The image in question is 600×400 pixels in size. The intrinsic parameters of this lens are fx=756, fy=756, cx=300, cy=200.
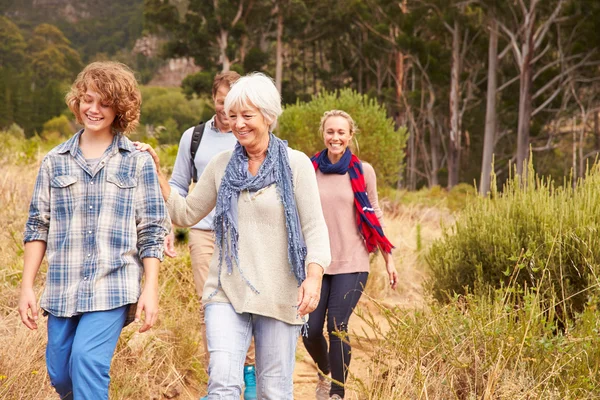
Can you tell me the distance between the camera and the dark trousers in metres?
4.36

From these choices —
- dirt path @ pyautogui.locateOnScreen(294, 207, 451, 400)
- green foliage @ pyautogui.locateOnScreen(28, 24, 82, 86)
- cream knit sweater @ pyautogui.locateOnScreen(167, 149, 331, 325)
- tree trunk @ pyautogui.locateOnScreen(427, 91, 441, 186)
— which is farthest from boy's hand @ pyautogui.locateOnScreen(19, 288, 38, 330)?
green foliage @ pyautogui.locateOnScreen(28, 24, 82, 86)

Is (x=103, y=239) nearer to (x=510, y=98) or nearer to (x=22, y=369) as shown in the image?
(x=22, y=369)

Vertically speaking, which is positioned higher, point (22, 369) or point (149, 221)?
point (149, 221)

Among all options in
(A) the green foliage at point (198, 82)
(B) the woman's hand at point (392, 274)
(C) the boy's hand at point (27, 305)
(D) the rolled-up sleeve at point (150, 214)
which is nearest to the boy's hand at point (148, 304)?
(D) the rolled-up sleeve at point (150, 214)

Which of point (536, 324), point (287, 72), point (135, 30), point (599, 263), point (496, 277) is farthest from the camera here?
point (135, 30)

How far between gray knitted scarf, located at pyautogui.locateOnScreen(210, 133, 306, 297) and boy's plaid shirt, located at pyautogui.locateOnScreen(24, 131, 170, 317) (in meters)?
0.25

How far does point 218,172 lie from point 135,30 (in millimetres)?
76148

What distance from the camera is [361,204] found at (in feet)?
15.3

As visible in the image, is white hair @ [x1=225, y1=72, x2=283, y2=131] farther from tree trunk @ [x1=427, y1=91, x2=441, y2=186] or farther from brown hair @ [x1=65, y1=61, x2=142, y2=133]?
tree trunk @ [x1=427, y1=91, x2=441, y2=186]

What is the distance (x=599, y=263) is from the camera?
179 inches

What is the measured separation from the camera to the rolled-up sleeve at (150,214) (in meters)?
2.94

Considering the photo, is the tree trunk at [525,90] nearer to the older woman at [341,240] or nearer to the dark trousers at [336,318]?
the older woman at [341,240]

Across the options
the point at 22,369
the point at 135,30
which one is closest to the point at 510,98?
the point at 22,369

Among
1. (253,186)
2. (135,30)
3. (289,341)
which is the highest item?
(135,30)
